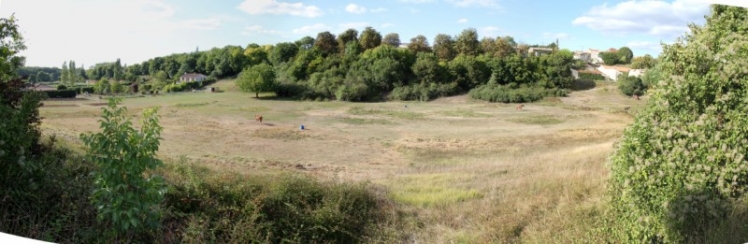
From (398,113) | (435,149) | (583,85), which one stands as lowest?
(435,149)

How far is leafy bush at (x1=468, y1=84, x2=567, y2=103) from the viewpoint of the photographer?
21.4 meters

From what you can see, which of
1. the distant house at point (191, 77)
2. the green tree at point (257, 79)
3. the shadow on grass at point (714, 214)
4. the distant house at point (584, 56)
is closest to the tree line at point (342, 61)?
the green tree at point (257, 79)

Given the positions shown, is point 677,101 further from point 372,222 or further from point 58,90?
point 58,90

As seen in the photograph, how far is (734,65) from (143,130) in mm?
4418

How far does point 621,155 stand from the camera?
13.1 ft

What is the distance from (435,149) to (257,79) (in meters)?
7.46

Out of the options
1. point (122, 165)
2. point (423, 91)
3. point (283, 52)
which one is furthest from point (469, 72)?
point (122, 165)

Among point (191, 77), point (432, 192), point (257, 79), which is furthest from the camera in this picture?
point (257, 79)

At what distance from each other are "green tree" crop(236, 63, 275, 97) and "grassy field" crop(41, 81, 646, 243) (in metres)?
0.18

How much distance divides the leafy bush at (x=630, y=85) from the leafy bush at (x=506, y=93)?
12.5 metres

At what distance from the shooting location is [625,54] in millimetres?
6312

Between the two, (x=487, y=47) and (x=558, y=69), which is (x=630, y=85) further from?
(x=487, y=47)

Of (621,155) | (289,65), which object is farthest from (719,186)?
(289,65)

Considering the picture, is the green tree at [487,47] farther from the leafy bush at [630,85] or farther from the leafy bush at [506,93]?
the leafy bush at [630,85]
